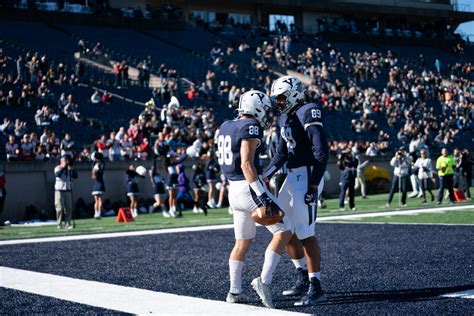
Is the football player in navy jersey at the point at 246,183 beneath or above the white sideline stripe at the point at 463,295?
above

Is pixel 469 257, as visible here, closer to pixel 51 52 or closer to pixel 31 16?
pixel 51 52

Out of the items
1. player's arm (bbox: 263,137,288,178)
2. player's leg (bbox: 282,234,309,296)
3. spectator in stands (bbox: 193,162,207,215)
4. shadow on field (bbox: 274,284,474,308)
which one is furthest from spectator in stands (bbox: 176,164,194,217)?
shadow on field (bbox: 274,284,474,308)

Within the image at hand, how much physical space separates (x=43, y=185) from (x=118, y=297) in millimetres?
16372

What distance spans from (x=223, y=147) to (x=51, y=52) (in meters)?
28.5

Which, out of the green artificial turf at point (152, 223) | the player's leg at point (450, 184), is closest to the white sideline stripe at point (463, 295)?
the green artificial turf at point (152, 223)

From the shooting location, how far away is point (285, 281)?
338 inches

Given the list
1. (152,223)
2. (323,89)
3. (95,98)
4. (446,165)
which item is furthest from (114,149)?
(323,89)

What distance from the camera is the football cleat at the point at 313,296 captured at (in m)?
7.03

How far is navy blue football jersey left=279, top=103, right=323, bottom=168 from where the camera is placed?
24.2ft

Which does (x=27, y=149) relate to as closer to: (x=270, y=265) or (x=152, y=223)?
(x=152, y=223)

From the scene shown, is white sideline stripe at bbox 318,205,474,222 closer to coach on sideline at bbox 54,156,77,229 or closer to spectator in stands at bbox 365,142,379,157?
coach on sideline at bbox 54,156,77,229

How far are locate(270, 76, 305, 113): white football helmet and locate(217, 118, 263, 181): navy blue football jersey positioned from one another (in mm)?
453

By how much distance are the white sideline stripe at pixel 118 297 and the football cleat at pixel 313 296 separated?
37 cm

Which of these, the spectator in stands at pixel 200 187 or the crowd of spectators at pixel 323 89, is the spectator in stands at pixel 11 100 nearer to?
the crowd of spectators at pixel 323 89
